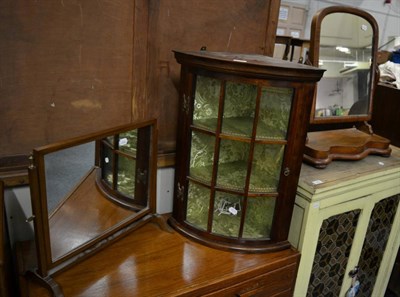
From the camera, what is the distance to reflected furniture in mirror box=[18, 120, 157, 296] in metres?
0.94

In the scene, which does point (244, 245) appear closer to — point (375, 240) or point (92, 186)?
point (92, 186)

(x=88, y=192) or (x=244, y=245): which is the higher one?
(x=88, y=192)

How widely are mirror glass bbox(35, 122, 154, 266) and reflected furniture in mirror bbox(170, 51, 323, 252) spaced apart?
16 cm

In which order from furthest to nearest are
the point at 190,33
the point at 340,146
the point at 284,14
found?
the point at 284,14, the point at 340,146, the point at 190,33

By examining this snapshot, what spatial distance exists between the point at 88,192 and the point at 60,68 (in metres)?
0.42

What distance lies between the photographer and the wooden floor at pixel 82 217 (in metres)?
1.03

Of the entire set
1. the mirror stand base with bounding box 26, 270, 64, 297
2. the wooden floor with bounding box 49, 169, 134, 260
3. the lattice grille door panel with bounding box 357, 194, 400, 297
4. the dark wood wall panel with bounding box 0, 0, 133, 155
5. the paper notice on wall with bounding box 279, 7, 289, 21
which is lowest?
the lattice grille door panel with bounding box 357, 194, 400, 297

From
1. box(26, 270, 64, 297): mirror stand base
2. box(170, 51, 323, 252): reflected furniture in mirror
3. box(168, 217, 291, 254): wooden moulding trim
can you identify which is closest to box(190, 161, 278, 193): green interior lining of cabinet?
box(170, 51, 323, 252): reflected furniture in mirror

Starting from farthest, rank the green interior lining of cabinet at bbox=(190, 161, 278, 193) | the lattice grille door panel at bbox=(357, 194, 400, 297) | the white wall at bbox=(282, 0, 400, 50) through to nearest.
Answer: the white wall at bbox=(282, 0, 400, 50) < the lattice grille door panel at bbox=(357, 194, 400, 297) < the green interior lining of cabinet at bbox=(190, 161, 278, 193)

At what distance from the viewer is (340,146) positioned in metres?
1.47

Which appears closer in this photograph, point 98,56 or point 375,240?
point 98,56

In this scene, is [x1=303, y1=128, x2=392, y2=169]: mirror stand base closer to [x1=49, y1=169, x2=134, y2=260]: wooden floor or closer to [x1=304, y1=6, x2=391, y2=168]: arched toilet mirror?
[x1=304, y1=6, x2=391, y2=168]: arched toilet mirror

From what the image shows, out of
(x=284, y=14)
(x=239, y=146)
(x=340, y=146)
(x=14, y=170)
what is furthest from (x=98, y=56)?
(x=284, y=14)

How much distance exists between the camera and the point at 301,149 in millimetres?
1206
